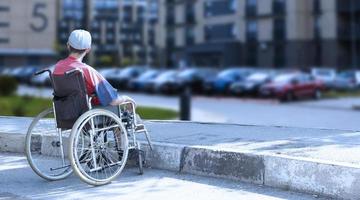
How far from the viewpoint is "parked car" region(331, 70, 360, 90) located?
3803 cm

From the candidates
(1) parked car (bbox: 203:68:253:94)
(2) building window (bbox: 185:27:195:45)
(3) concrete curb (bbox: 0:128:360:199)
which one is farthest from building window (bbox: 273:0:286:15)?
(3) concrete curb (bbox: 0:128:360:199)

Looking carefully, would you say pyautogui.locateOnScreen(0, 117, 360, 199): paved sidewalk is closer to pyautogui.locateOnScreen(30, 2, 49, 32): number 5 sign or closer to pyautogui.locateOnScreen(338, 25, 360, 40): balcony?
pyautogui.locateOnScreen(338, 25, 360, 40): balcony

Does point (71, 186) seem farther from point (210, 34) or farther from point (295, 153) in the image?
point (210, 34)

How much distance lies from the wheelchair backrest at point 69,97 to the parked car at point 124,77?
32.7 metres

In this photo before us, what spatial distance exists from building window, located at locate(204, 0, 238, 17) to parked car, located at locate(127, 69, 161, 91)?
79.2 feet

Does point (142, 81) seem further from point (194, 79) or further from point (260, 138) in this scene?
point (260, 138)

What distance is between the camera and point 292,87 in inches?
1130

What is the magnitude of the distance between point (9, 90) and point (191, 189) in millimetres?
22677

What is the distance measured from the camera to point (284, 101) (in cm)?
2834

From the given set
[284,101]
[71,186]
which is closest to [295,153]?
A: [71,186]

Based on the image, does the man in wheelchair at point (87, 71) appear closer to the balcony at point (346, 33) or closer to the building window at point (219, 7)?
the balcony at point (346, 33)

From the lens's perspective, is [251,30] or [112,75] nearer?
[112,75]

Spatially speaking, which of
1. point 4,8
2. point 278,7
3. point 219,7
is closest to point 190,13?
point 219,7

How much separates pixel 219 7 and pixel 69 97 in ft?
187
